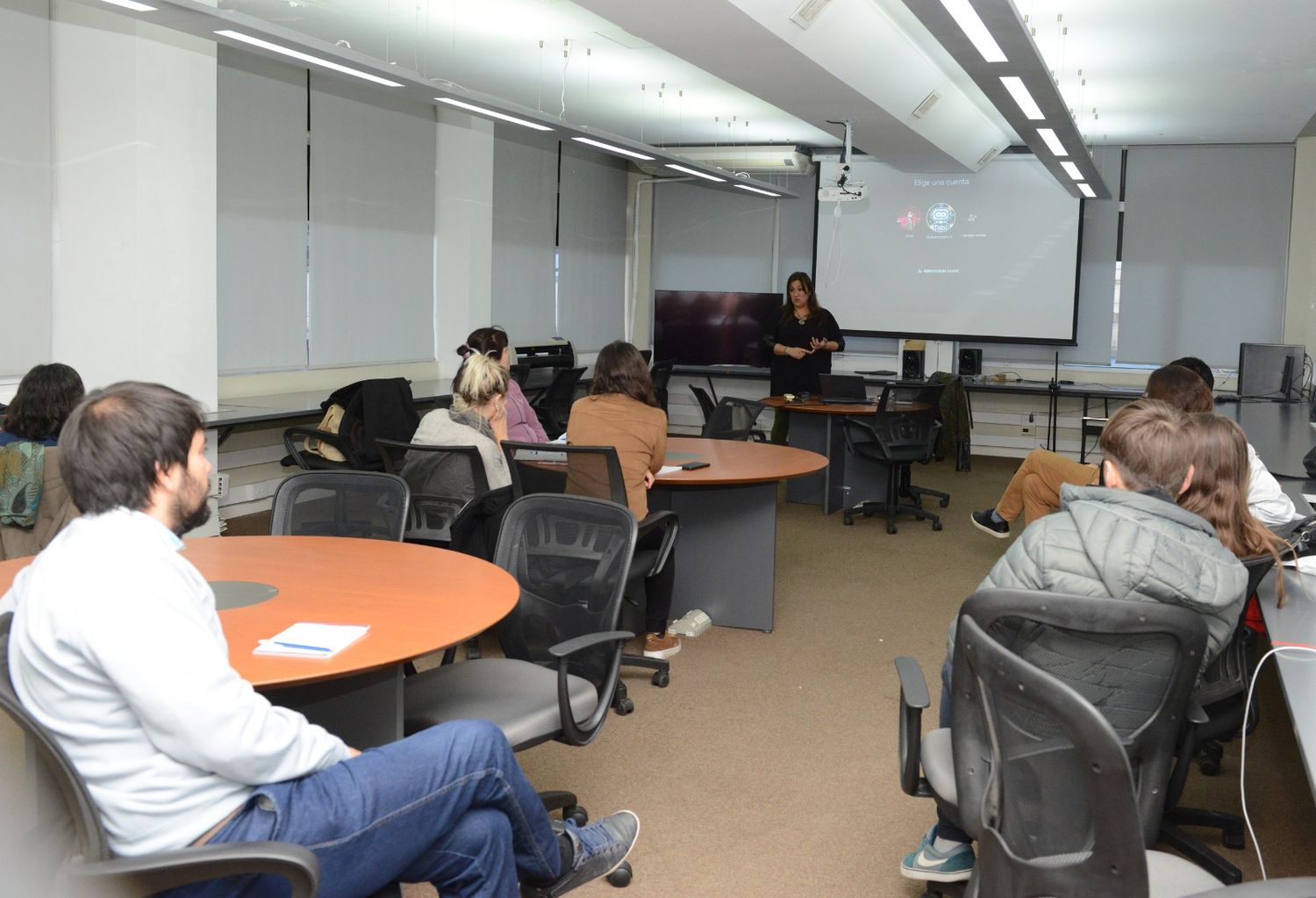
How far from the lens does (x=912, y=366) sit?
386 inches

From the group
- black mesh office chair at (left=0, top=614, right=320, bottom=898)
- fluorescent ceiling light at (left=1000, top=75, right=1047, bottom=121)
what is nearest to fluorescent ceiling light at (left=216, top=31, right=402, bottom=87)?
fluorescent ceiling light at (left=1000, top=75, right=1047, bottom=121)

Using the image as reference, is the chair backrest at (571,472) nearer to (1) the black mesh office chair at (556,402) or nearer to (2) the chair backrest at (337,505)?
(2) the chair backrest at (337,505)

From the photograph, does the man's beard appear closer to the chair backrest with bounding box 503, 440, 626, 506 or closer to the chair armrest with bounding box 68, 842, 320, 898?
the chair armrest with bounding box 68, 842, 320, 898

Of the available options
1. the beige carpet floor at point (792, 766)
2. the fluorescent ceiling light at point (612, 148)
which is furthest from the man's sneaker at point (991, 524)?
the fluorescent ceiling light at point (612, 148)

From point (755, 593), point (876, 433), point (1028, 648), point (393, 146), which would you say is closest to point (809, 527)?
point (876, 433)

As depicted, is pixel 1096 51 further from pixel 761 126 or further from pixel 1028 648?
pixel 1028 648

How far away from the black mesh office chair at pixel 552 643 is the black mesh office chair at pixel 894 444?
4454 mm

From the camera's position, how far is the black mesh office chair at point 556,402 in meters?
8.40

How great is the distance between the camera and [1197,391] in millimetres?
4184

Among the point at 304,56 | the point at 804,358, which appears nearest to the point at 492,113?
the point at 304,56

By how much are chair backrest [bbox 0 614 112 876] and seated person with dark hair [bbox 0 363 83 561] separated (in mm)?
2412

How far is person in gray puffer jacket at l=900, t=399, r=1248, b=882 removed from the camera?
2.16 meters

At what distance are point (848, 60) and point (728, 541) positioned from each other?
2786mm

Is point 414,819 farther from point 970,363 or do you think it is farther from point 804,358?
point 970,363
